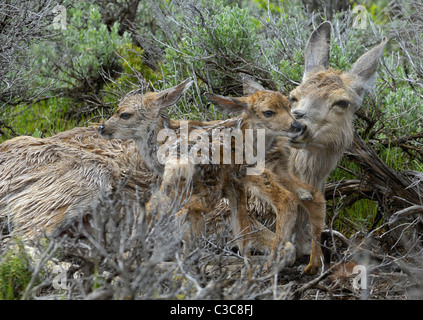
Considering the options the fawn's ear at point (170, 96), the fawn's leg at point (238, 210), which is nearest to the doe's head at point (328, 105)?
the fawn's leg at point (238, 210)

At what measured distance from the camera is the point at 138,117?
6.50 m

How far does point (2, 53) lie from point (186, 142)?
290cm

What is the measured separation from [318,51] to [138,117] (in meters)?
2.02

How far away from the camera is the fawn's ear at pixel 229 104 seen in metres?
6.02

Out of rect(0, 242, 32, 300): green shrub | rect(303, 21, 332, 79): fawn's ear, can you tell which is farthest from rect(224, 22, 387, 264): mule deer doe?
rect(0, 242, 32, 300): green shrub

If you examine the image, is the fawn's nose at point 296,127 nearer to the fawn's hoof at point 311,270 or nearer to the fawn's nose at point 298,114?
the fawn's nose at point 298,114

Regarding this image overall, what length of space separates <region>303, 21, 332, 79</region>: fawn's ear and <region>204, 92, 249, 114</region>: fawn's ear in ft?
3.15

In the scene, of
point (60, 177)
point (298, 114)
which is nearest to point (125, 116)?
point (60, 177)

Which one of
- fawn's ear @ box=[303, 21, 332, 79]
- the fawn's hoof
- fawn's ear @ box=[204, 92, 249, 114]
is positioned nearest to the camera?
the fawn's hoof

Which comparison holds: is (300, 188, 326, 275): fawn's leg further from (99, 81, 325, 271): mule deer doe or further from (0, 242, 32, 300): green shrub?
(0, 242, 32, 300): green shrub

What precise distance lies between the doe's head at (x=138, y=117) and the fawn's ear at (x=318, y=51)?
132 cm

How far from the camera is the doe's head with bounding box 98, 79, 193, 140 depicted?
643 cm

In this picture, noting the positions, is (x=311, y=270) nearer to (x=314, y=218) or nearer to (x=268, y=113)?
(x=314, y=218)
